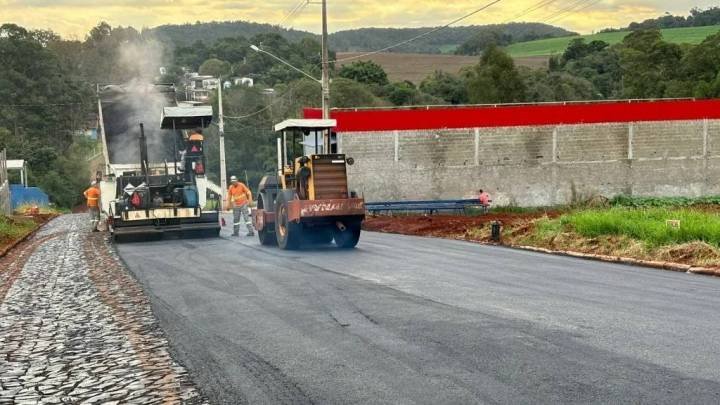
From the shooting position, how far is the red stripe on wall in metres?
46.8

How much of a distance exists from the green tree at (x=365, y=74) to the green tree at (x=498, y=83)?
14945 mm

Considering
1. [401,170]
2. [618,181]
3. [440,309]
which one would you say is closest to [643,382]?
[440,309]

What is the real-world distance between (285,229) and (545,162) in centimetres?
3003

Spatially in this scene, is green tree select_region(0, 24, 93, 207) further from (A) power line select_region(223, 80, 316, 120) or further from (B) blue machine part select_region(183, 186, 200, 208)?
(B) blue machine part select_region(183, 186, 200, 208)

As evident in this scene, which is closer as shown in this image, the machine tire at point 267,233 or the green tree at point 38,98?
the machine tire at point 267,233


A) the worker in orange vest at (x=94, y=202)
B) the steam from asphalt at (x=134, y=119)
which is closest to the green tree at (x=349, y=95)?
the worker in orange vest at (x=94, y=202)

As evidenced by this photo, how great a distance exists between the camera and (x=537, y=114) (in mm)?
47906

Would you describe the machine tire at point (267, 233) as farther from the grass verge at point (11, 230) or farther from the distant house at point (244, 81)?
the distant house at point (244, 81)

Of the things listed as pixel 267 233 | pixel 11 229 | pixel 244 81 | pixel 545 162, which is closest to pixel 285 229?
pixel 267 233

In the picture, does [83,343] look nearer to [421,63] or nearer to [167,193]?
[167,193]

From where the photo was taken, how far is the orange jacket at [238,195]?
27156 millimetres

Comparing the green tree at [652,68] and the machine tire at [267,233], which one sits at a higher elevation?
the green tree at [652,68]

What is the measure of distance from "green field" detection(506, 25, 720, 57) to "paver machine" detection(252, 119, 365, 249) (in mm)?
115565

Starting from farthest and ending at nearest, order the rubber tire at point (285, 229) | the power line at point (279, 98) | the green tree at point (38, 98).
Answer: the green tree at point (38, 98)
the power line at point (279, 98)
the rubber tire at point (285, 229)
